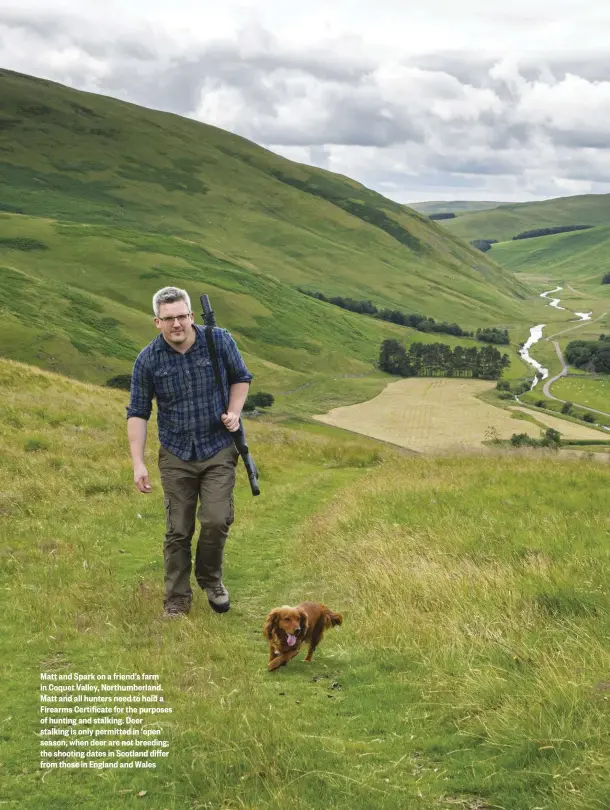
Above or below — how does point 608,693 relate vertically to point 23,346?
above

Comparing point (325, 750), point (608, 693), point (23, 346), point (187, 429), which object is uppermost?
point (187, 429)

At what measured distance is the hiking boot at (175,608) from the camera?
28.6 ft

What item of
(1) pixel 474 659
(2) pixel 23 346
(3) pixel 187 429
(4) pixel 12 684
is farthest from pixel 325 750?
(2) pixel 23 346

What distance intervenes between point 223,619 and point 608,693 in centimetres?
492

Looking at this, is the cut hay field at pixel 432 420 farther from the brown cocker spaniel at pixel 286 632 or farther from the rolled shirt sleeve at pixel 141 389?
the brown cocker spaniel at pixel 286 632

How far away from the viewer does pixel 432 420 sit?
112 meters

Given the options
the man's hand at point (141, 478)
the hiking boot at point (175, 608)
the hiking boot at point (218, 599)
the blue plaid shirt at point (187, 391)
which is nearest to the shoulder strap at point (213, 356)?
the blue plaid shirt at point (187, 391)

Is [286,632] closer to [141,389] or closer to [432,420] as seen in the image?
[141,389]

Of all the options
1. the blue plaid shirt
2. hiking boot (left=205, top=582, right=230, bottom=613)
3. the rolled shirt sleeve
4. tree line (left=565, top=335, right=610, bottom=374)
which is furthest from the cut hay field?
the rolled shirt sleeve

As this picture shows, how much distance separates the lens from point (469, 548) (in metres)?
11.2

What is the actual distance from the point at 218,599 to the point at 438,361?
170215mm

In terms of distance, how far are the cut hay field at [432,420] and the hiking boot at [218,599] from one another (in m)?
72.9

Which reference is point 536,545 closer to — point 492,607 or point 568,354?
point 492,607

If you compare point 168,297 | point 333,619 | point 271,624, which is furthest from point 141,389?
point 333,619
